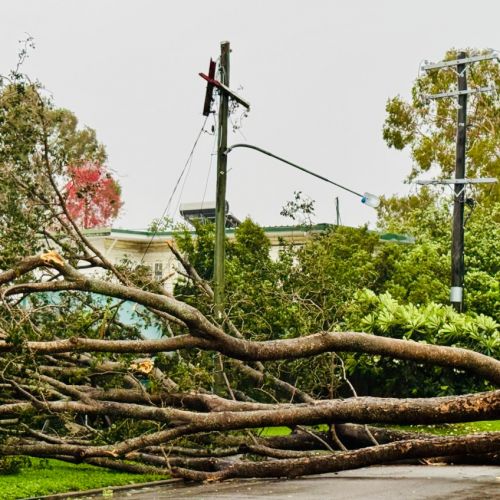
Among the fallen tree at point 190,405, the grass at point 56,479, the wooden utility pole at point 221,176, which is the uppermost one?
the wooden utility pole at point 221,176

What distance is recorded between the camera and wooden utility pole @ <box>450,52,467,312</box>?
28922mm

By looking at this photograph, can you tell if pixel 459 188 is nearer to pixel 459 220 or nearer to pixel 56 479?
pixel 459 220

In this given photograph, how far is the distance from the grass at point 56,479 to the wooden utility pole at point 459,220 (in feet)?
43.2

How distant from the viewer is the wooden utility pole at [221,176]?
20.1 metres

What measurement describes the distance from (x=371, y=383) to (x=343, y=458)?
15542 millimetres

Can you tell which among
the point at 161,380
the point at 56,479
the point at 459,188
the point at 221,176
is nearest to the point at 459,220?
the point at 459,188

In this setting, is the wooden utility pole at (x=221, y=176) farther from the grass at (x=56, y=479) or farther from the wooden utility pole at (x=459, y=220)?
the wooden utility pole at (x=459, y=220)

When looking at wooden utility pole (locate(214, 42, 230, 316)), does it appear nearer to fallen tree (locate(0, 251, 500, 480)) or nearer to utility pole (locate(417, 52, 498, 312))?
fallen tree (locate(0, 251, 500, 480))

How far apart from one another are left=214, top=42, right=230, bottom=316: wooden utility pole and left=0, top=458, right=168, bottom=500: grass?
144 inches

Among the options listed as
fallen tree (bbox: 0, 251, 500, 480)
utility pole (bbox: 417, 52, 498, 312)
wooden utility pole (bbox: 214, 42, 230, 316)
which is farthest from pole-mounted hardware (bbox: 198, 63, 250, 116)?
utility pole (bbox: 417, 52, 498, 312)

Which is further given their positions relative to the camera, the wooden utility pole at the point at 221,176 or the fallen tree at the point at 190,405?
the wooden utility pole at the point at 221,176

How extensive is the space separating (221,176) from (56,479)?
260 inches

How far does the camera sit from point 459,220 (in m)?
29.8

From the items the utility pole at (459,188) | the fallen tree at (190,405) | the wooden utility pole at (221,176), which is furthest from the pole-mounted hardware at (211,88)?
the utility pole at (459,188)
